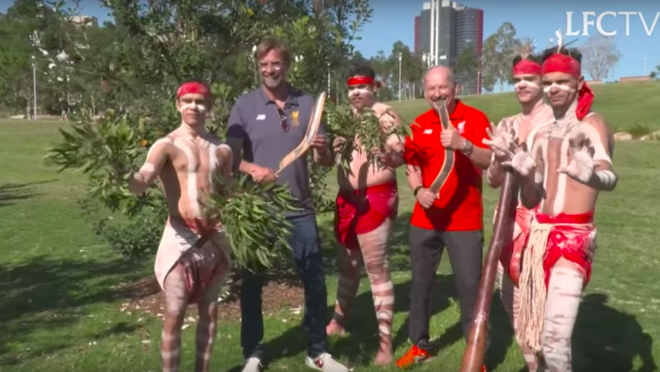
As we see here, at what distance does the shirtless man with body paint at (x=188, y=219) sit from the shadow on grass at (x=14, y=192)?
463 inches

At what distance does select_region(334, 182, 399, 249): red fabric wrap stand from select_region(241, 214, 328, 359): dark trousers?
43 centimetres

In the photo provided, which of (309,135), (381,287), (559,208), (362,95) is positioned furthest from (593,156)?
(381,287)

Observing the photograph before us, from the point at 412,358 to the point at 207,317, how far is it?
1.74 m

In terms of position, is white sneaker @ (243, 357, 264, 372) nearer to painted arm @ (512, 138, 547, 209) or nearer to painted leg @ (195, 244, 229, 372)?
painted leg @ (195, 244, 229, 372)

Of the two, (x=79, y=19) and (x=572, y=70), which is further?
(x=79, y=19)

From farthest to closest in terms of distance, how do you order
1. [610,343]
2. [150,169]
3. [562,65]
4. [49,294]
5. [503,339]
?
[49,294] → [503,339] → [610,343] → [150,169] → [562,65]

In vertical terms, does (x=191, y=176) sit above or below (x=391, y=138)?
Result: below

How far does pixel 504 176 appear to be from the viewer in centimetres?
407

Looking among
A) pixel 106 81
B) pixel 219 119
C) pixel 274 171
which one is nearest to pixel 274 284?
pixel 219 119

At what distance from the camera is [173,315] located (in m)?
4.40

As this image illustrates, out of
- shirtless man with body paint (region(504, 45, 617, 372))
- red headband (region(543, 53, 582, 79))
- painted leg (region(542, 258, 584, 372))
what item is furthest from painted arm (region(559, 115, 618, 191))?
painted leg (region(542, 258, 584, 372))

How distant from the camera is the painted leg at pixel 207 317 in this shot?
4.55m

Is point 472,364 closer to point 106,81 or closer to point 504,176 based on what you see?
point 504,176

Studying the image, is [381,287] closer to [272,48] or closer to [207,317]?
[207,317]
